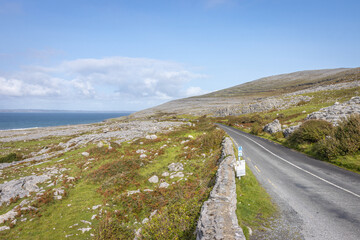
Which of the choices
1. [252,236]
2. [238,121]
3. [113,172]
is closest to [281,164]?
[252,236]

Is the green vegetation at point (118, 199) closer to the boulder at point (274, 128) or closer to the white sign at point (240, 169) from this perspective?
the white sign at point (240, 169)

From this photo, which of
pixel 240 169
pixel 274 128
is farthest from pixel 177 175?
pixel 274 128

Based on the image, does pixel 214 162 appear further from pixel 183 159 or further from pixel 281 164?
pixel 281 164

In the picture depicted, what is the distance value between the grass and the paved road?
0.59 m

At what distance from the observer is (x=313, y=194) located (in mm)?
10766

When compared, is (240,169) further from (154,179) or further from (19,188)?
(19,188)

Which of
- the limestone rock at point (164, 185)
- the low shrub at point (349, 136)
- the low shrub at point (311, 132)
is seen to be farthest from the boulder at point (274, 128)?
the limestone rock at point (164, 185)

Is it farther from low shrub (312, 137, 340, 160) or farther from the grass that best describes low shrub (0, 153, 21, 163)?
low shrub (312, 137, 340, 160)

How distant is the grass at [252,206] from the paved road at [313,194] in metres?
0.59

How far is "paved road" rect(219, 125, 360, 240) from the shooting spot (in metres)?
7.62

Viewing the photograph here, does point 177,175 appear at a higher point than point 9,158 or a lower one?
higher

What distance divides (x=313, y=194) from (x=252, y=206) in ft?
14.4

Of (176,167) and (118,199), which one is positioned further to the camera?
(176,167)

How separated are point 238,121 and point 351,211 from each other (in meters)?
45.8
